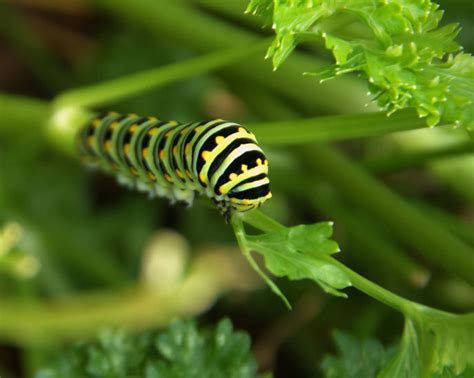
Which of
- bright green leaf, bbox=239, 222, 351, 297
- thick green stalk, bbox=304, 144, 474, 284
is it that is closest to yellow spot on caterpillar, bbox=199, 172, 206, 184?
bright green leaf, bbox=239, 222, 351, 297

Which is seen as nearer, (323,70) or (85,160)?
(323,70)

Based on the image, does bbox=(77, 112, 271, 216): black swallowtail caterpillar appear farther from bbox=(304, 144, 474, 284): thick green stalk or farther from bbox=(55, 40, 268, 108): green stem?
bbox=(304, 144, 474, 284): thick green stalk

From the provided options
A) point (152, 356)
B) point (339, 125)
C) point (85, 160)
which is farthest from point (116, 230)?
point (339, 125)

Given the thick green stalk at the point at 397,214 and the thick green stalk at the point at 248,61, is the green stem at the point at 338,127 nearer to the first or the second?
the thick green stalk at the point at 397,214

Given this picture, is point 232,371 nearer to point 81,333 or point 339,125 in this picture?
point 339,125

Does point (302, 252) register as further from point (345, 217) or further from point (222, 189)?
point (345, 217)

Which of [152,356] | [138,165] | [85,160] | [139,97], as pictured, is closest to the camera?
[138,165]
